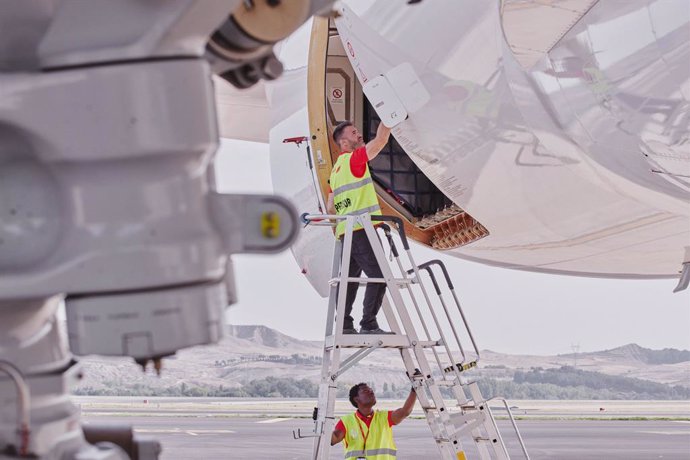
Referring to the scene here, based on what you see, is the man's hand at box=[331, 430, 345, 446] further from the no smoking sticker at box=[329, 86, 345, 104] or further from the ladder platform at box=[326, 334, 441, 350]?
the no smoking sticker at box=[329, 86, 345, 104]

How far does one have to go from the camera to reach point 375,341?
724 cm

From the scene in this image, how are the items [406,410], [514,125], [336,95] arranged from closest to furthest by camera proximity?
[406,410], [514,125], [336,95]

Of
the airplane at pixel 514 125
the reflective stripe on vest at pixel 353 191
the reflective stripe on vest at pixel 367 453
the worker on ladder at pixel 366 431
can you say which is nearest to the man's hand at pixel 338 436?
the worker on ladder at pixel 366 431

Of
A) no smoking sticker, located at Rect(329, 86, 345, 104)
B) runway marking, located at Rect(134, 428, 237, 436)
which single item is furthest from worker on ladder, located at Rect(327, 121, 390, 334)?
runway marking, located at Rect(134, 428, 237, 436)

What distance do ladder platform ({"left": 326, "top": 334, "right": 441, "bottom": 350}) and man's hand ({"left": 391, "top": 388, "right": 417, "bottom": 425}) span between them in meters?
0.38

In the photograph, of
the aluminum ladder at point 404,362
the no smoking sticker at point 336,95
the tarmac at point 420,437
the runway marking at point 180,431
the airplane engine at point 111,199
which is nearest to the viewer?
the airplane engine at point 111,199

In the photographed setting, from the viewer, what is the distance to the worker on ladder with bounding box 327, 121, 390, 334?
25.1ft

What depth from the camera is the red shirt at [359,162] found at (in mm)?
7734

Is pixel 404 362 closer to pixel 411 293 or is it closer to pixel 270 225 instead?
pixel 411 293

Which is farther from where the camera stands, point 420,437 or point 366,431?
point 420,437

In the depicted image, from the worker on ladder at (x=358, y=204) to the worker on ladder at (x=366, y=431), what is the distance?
630mm

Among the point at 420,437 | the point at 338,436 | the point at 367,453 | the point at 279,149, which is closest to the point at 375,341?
the point at 338,436

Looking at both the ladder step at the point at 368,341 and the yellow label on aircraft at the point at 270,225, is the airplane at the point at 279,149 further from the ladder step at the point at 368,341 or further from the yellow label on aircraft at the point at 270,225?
the ladder step at the point at 368,341

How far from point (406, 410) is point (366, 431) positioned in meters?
0.39
